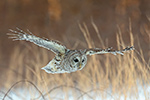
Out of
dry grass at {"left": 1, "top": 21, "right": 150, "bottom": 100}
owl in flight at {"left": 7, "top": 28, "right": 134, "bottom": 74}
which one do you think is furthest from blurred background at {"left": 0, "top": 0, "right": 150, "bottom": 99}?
owl in flight at {"left": 7, "top": 28, "right": 134, "bottom": 74}

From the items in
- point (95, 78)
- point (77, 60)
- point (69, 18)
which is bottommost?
point (77, 60)

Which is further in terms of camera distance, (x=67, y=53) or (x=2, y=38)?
(x=2, y=38)

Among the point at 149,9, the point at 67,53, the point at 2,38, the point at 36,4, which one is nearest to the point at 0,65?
the point at 2,38

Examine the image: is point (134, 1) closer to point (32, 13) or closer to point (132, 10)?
point (132, 10)

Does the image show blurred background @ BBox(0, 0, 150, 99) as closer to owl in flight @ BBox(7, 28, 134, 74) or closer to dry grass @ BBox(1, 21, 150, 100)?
dry grass @ BBox(1, 21, 150, 100)

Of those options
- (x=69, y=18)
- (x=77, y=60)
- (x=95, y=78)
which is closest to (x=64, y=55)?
(x=77, y=60)

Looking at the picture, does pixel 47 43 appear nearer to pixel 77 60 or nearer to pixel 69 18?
pixel 77 60

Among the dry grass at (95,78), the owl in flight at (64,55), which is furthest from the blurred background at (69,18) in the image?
the owl in flight at (64,55)
